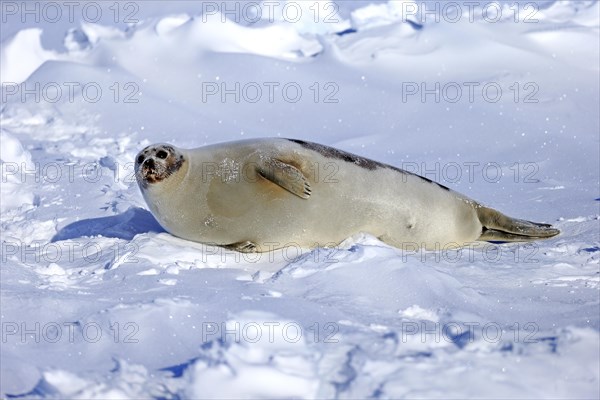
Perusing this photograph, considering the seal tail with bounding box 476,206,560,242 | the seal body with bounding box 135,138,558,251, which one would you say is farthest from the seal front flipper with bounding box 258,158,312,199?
the seal tail with bounding box 476,206,560,242

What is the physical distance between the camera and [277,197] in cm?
388

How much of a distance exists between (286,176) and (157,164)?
63cm

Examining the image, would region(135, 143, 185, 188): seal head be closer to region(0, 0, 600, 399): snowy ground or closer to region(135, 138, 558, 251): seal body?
region(135, 138, 558, 251): seal body

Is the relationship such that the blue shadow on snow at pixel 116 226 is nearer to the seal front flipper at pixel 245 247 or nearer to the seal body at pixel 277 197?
the seal body at pixel 277 197

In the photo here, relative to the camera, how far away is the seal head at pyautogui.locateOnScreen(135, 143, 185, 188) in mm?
3955

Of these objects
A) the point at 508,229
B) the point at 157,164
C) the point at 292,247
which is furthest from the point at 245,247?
the point at 508,229

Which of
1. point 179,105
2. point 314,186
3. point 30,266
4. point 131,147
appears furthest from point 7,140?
point 314,186

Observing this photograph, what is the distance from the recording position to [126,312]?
2861 mm

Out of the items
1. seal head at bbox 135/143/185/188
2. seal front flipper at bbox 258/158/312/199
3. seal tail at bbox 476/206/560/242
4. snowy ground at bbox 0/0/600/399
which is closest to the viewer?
snowy ground at bbox 0/0/600/399

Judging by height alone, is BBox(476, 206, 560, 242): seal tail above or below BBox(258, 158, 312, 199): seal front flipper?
below

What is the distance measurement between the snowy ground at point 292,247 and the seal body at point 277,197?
132mm

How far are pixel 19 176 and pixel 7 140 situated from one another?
0.45 metres

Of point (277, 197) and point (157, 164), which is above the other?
point (157, 164)

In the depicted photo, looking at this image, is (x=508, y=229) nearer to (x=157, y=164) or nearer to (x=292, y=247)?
(x=292, y=247)
